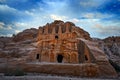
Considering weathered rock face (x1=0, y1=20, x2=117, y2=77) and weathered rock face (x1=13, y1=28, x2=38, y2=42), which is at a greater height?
weathered rock face (x1=13, y1=28, x2=38, y2=42)

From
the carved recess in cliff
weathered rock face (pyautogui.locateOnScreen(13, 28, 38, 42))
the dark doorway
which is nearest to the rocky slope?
weathered rock face (pyautogui.locateOnScreen(13, 28, 38, 42))

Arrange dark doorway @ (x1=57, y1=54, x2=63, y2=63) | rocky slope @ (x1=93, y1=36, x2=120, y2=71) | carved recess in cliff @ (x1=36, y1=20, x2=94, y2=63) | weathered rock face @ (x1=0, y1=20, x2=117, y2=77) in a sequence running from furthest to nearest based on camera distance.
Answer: rocky slope @ (x1=93, y1=36, x2=120, y2=71) < dark doorway @ (x1=57, y1=54, x2=63, y2=63) < carved recess in cliff @ (x1=36, y1=20, x2=94, y2=63) < weathered rock face @ (x1=0, y1=20, x2=117, y2=77)

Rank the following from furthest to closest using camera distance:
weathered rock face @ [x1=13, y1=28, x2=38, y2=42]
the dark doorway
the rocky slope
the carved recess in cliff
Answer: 1. the rocky slope
2. weathered rock face @ [x1=13, y1=28, x2=38, y2=42]
3. the dark doorway
4. the carved recess in cliff

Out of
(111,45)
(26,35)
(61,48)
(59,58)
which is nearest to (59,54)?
(61,48)

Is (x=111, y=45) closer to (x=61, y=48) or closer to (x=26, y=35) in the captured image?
(x=26, y=35)

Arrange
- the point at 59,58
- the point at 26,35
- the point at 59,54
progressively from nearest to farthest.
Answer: the point at 59,54, the point at 59,58, the point at 26,35

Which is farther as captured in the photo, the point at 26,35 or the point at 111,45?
the point at 111,45

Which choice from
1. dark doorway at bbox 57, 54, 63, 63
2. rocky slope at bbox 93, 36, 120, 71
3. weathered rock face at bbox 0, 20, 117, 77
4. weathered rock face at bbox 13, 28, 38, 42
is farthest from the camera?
rocky slope at bbox 93, 36, 120, 71

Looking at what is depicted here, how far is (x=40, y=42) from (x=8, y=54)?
31.3 feet

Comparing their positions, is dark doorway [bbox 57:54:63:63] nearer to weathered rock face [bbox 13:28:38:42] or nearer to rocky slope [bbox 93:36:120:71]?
weathered rock face [bbox 13:28:38:42]

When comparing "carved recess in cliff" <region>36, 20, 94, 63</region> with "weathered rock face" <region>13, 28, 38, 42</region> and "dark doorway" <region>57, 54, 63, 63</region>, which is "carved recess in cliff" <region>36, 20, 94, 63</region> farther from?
"weathered rock face" <region>13, 28, 38, 42</region>

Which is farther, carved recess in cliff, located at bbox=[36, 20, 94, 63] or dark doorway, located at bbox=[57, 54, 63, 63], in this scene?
dark doorway, located at bbox=[57, 54, 63, 63]

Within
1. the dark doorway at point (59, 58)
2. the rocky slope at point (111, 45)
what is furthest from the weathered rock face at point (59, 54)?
the rocky slope at point (111, 45)

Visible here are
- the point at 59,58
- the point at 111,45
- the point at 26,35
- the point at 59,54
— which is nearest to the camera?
the point at 59,54
